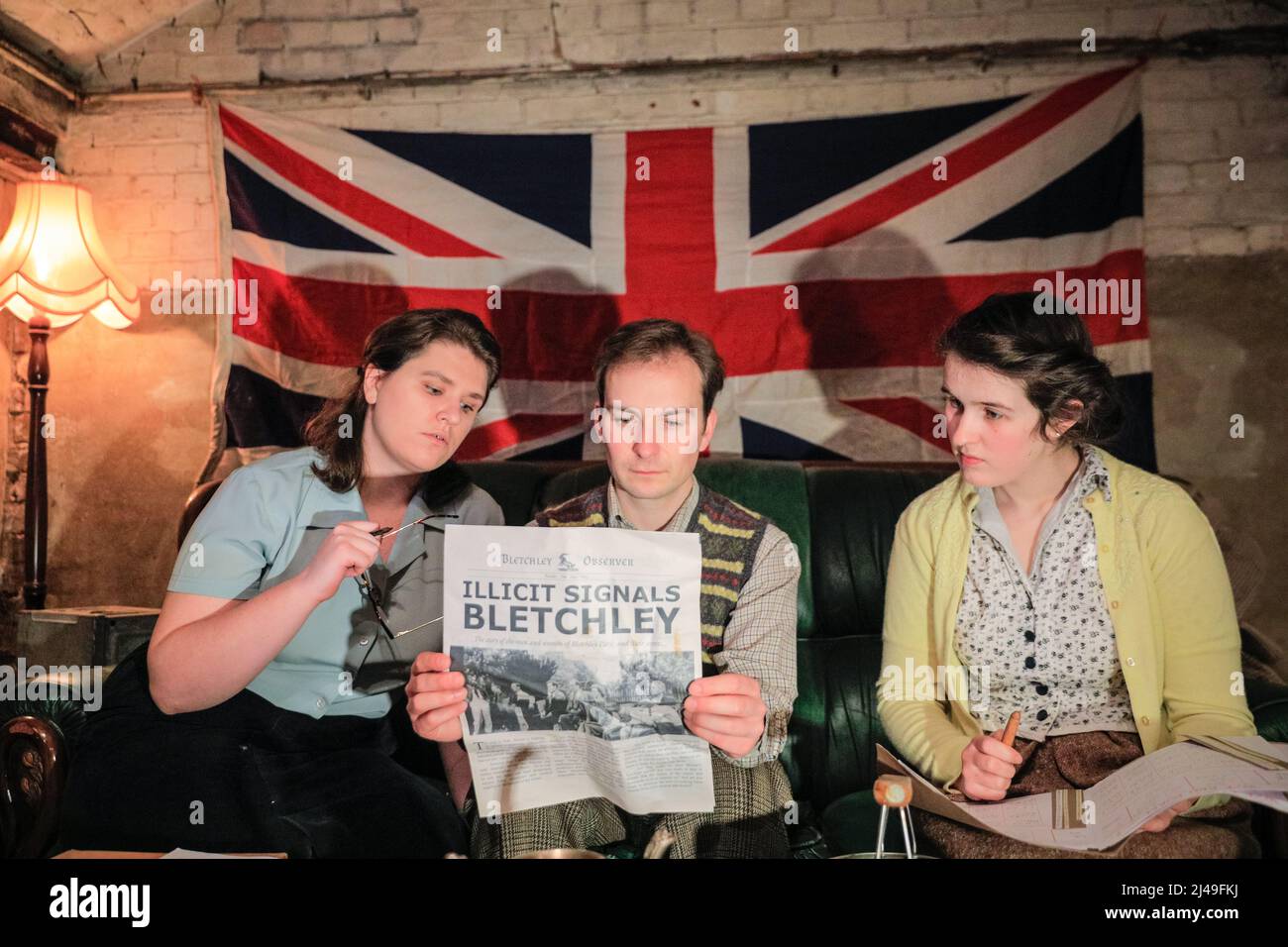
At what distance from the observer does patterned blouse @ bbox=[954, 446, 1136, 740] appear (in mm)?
1525

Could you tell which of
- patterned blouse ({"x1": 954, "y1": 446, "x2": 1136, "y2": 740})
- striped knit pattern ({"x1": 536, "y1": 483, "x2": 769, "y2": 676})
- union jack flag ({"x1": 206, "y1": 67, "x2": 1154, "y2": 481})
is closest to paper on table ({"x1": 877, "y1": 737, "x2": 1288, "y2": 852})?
patterned blouse ({"x1": 954, "y1": 446, "x2": 1136, "y2": 740})

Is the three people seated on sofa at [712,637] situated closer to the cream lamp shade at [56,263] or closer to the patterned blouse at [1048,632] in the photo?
the patterned blouse at [1048,632]

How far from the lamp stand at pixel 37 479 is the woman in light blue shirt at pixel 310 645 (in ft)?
4.55

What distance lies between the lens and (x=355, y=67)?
3.08 metres

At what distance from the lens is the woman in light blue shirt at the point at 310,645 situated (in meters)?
1.46

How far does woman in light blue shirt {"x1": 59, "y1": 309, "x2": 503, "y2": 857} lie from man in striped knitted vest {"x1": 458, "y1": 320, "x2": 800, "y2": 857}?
0.21 meters

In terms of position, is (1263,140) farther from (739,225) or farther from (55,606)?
(55,606)

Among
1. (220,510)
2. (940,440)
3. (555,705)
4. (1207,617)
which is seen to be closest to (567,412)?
(940,440)

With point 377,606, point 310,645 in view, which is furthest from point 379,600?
point 310,645
